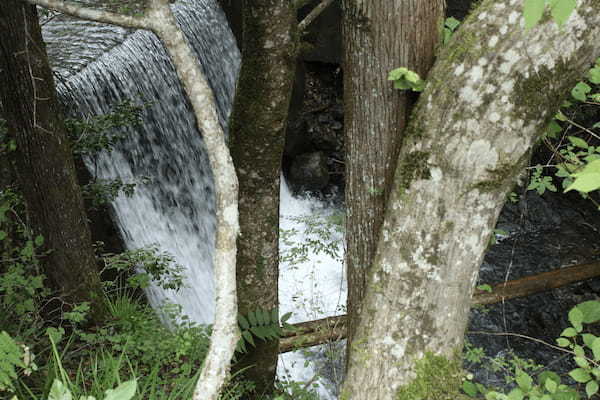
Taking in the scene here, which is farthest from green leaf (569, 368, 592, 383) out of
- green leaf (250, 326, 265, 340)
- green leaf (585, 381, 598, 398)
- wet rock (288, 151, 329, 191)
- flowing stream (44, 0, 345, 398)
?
wet rock (288, 151, 329, 191)

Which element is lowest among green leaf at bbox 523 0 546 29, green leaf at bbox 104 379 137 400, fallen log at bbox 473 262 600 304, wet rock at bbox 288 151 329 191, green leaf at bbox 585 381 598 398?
wet rock at bbox 288 151 329 191

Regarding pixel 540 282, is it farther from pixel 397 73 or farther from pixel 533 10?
pixel 533 10

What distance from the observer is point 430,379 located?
193 centimetres

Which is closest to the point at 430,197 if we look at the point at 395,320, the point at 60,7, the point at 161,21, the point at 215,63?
the point at 395,320

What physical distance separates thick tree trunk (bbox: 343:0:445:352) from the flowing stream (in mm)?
3717

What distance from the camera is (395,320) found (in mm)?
1939

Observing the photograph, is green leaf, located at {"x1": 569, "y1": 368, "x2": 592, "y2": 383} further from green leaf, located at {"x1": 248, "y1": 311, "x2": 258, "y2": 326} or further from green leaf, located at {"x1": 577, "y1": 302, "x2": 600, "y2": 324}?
green leaf, located at {"x1": 248, "y1": 311, "x2": 258, "y2": 326}

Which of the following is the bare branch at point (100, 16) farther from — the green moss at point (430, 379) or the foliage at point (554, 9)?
the green moss at point (430, 379)

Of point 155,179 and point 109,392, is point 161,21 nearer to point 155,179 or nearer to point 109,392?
point 109,392

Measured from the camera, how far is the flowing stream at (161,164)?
627 cm

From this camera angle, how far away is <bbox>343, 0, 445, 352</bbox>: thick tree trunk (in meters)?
2.05

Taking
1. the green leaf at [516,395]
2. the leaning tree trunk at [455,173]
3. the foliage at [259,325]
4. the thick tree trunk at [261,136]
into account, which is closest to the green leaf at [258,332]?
the foliage at [259,325]

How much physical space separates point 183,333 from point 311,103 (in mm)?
6614

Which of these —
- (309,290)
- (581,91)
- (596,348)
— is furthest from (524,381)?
(309,290)
